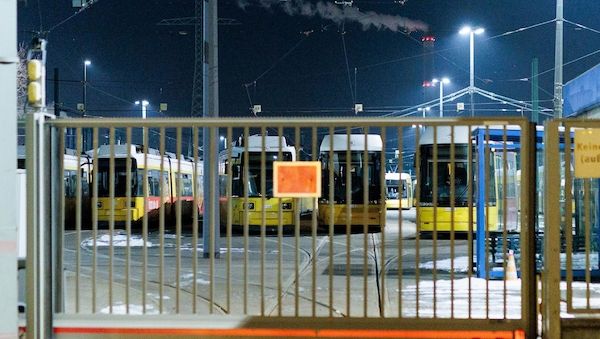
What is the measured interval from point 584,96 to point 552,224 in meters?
8.83

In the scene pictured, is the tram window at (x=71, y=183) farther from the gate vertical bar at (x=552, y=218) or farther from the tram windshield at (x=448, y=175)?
the gate vertical bar at (x=552, y=218)

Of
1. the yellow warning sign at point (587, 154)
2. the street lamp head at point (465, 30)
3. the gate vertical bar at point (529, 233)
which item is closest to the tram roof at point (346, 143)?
the gate vertical bar at point (529, 233)

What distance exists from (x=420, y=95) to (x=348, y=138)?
137 ft

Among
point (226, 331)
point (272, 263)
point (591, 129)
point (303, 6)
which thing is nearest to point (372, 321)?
point (226, 331)

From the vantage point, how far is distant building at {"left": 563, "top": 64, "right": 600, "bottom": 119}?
1301 cm

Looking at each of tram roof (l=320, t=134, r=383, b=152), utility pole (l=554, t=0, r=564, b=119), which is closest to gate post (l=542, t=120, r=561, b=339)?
tram roof (l=320, t=134, r=383, b=152)

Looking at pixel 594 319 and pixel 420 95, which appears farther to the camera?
pixel 420 95

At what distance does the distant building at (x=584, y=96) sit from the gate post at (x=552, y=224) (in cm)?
770

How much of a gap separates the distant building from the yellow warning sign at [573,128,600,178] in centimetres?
759

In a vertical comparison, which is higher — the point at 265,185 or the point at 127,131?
the point at 127,131

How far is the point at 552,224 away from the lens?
5.80 metres

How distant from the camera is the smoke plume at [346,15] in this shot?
107 feet

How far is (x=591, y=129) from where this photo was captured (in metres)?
5.77

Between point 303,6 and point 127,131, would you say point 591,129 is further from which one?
point 303,6
